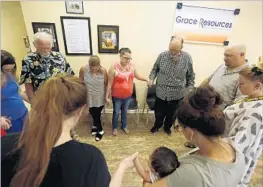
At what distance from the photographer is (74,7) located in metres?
2.46

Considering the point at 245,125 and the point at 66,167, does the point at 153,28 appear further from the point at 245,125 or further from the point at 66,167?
the point at 66,167

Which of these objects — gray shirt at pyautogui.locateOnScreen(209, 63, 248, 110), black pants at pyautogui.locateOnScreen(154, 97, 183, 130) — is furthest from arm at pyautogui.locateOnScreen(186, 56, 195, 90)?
gray shirt at pyautogui.locateOnScreen(209, 63, 248, 110)

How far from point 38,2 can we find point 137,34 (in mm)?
1397

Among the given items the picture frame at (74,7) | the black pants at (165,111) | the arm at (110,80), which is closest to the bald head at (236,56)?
the black pants at (165,111)

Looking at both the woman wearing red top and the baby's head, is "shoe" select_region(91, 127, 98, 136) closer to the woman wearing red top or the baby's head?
the woman wearing red top

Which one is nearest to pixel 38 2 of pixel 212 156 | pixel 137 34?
pixel 137 34

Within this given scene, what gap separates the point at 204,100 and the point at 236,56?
1.19m

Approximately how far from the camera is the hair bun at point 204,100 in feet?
2.89

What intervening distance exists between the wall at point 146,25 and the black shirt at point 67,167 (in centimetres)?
223

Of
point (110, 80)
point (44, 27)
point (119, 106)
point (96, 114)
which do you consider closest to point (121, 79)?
point (110, 80)

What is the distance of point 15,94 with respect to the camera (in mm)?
1639

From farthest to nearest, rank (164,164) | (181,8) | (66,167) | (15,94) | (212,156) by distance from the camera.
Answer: (181,8)
(15,94)
(164,164)
(212,156)
(66,167)

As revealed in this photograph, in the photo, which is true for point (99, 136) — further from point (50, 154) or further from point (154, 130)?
point (50, 154)

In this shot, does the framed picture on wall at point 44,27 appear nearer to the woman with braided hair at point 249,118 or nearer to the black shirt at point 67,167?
the black shirt at point 67,167
